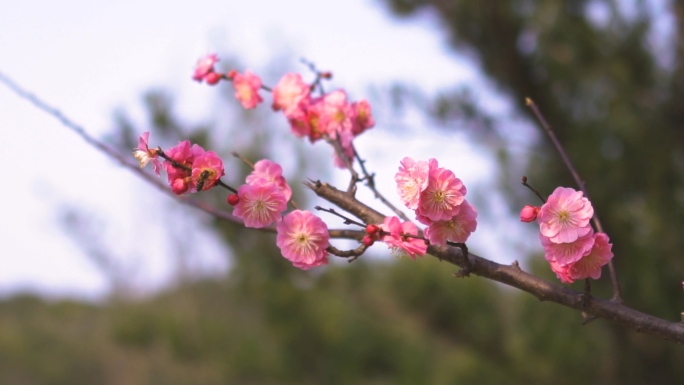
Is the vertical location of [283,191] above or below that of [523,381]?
below

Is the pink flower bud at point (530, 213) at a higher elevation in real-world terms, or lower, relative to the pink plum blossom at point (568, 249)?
higher

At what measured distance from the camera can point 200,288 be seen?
17.6ft

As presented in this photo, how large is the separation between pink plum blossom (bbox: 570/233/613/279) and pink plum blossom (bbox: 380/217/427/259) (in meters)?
0.12

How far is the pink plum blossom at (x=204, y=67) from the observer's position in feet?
3.16

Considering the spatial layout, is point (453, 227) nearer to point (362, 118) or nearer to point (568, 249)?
point (568, 249)

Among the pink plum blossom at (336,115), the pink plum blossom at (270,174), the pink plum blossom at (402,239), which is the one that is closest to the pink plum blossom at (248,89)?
the pink plum blossom at (336,115)

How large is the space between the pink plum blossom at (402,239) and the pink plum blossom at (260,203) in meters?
0.08

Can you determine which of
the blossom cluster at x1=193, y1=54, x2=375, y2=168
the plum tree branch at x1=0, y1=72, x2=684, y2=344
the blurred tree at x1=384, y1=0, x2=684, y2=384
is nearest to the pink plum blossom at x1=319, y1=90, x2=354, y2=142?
the blossom cluster at x1=193, y1=54, x2=375, y2=168

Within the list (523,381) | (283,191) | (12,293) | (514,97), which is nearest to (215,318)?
(523,381)

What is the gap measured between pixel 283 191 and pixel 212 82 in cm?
38

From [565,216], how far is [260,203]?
23cm

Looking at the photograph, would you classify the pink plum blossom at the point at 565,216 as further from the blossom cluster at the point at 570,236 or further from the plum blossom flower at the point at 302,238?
the plum blossom flower at the point at 302,238

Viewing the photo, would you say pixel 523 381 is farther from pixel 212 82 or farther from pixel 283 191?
pixel 283 191

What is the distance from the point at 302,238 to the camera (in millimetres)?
556
